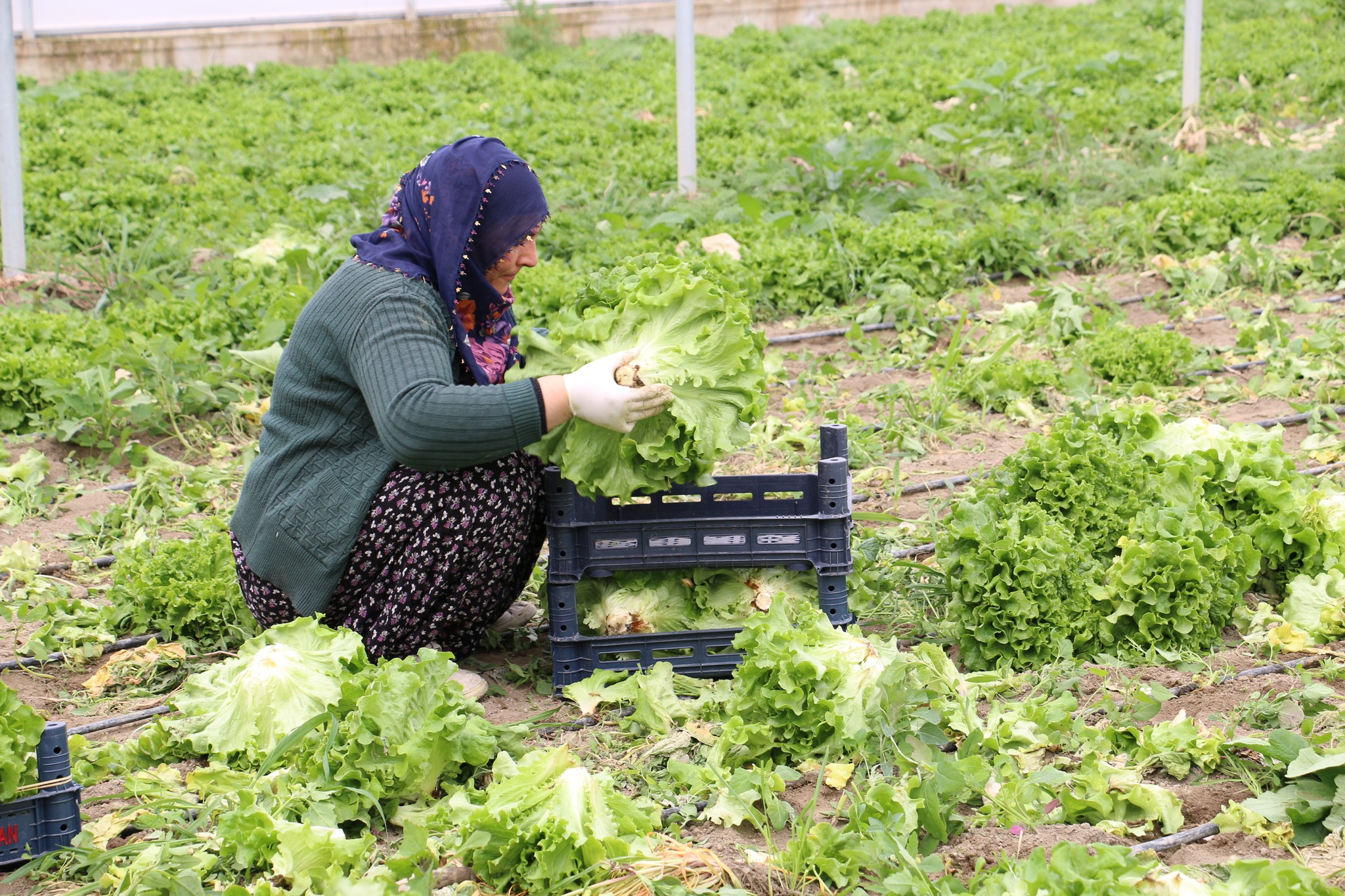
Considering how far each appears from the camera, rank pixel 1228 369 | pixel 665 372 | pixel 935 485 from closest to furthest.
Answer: pixel 665 372
pixel 935 485
pixel 1228 369

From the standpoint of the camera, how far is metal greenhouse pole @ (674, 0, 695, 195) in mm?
7422

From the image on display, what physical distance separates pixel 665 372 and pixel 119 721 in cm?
174

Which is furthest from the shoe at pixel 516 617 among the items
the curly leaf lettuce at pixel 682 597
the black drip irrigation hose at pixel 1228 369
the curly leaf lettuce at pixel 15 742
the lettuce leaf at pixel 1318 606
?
the black drip irrigation hose at pixel 1228 369

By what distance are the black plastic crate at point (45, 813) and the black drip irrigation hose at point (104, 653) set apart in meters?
1.26

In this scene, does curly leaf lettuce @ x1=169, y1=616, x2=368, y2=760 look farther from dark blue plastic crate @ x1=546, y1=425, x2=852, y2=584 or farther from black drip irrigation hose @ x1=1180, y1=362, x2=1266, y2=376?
black drip irrigation hose @ x1=1180, y1=362, x2=1266, y2=376

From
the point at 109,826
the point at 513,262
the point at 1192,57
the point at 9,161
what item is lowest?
the point at 109,826

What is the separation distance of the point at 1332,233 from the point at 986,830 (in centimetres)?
580

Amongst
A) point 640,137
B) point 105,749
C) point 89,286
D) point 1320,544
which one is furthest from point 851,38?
point 105,749

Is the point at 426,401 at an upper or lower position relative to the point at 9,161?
lower

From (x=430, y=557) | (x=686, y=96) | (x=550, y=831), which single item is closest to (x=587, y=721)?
(x=430, y=557)

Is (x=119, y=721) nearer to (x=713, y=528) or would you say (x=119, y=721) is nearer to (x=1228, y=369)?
(x=713, y=528)

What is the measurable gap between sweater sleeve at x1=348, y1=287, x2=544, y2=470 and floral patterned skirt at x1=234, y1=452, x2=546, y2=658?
5.8 inches

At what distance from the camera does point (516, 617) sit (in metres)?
3.78

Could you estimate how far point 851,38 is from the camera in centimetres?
1256
